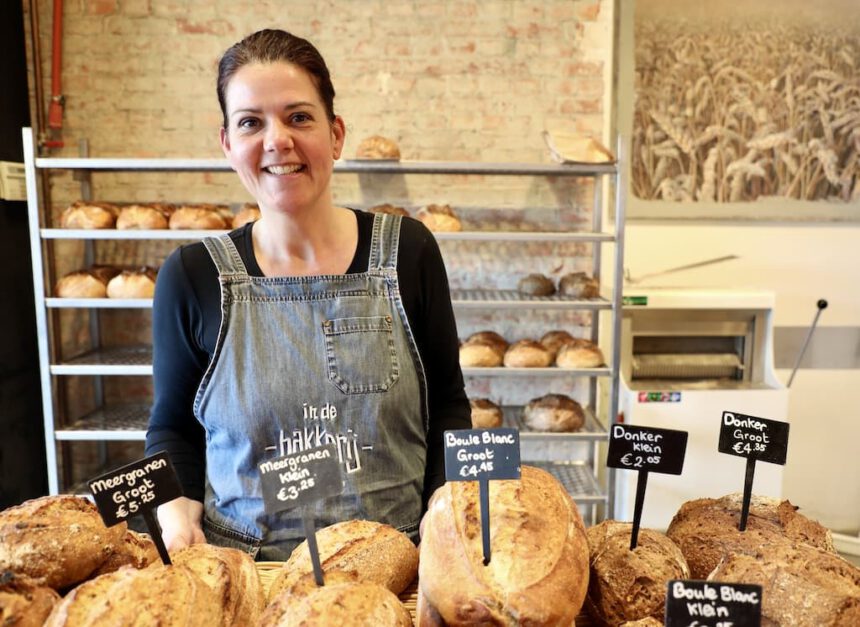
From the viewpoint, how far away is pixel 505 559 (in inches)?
27.4

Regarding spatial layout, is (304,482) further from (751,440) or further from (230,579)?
(751,440)

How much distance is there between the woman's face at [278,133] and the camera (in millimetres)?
1114

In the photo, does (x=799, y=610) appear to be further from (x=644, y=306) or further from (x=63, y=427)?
(x=63, y=427)

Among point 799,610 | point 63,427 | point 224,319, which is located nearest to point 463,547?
point 799,610

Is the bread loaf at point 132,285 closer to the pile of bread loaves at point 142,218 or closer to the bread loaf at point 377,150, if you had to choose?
the pile of bread loaves at point 142,218

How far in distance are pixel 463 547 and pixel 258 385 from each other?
0.66 metres

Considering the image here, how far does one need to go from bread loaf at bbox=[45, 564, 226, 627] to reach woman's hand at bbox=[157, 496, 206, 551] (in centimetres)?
37

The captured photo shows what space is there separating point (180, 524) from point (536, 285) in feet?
7.13

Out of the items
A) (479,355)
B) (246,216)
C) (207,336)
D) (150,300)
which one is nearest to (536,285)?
(479,355)

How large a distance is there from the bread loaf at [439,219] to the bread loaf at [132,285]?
1267 millimetres

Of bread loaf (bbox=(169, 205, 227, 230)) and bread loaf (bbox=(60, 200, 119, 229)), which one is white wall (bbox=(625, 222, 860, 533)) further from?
bread loaf (bbox=(60, 200, 119, 229))

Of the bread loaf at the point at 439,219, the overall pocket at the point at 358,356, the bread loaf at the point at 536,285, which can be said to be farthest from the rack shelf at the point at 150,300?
the overall pocket at the point at 358,356

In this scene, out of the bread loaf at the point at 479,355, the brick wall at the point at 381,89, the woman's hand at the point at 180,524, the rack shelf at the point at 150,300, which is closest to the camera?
the woman's hand at the point at 180,524

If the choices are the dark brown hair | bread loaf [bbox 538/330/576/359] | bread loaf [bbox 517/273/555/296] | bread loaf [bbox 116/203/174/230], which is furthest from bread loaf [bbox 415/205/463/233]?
the dark brown hair
